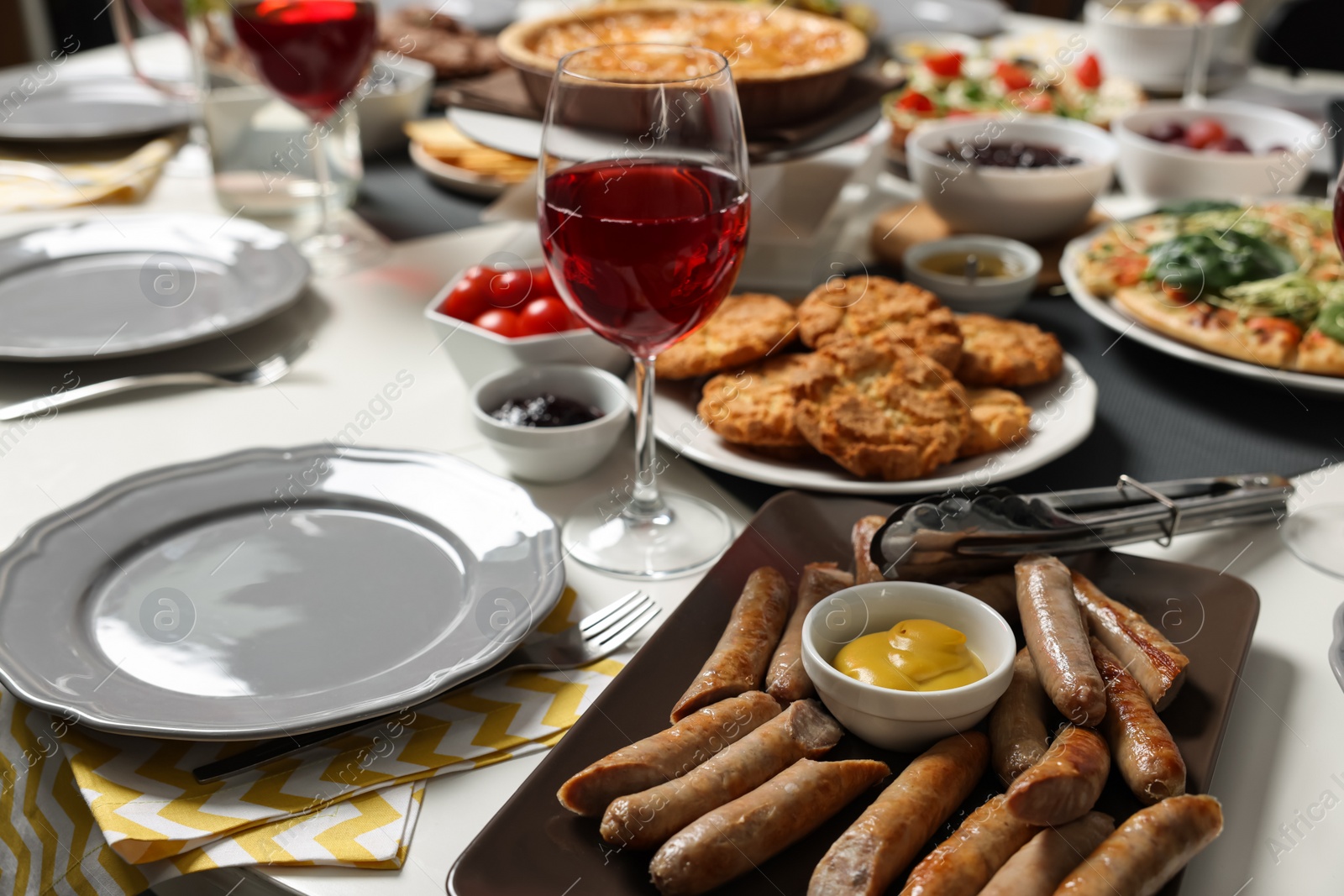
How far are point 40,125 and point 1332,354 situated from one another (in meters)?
2.85

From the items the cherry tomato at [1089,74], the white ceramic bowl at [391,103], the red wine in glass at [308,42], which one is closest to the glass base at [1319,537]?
the red wine in glass at [308,42]

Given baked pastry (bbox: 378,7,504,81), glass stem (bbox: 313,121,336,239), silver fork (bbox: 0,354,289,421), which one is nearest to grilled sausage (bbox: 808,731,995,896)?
silver fork (bbox: 0,354,289,421)

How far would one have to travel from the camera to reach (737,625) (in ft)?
3.60

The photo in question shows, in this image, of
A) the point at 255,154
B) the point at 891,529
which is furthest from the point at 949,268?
the point at 255,154

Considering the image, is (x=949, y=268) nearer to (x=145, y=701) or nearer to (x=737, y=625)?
(x=737, y=625)

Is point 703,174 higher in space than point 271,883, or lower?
higher

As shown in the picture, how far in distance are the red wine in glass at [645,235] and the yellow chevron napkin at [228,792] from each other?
17.5 inches

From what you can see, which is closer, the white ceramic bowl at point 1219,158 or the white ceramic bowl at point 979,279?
the white ceramic bowl at point 979,279

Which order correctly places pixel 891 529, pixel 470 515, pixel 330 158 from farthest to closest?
1. pixel 330 158
2. pixel 470 515
3. pixel 891 529

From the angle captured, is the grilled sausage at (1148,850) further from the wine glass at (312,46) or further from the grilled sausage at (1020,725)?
the wine glass at (312,46)

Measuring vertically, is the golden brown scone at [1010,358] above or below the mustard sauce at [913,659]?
below

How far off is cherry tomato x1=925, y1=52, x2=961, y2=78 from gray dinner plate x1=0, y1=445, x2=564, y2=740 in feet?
7.39

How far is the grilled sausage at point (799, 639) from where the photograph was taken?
1021 millimetres

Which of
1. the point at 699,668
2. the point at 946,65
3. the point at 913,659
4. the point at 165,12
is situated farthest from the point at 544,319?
the point at 946,65
